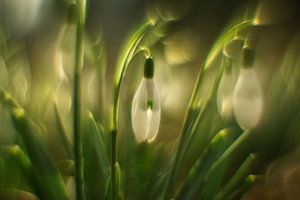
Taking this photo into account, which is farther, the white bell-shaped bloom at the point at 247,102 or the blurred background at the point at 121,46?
the blurred background at the point at 121,46

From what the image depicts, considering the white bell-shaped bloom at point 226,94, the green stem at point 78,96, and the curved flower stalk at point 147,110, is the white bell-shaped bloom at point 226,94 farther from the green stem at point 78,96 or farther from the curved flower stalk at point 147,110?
the green stem at point 78,96

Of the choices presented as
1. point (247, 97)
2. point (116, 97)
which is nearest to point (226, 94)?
point (247, 97)

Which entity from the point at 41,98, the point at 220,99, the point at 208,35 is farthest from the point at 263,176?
the point at 41,98

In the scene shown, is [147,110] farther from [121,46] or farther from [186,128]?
[121,46]

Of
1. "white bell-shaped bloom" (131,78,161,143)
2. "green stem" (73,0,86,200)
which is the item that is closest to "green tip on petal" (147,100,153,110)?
"white bell-shaped bloom" (131,78,161,143)

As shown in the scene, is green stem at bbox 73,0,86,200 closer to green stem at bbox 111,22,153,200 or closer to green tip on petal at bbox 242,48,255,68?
green stem at bbox 111,22,153,200

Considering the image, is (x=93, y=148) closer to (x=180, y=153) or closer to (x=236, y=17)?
(x=180, y=153)

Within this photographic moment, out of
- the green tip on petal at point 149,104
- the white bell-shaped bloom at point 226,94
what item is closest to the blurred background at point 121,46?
the white bell-shaped bloom at point 226,94
